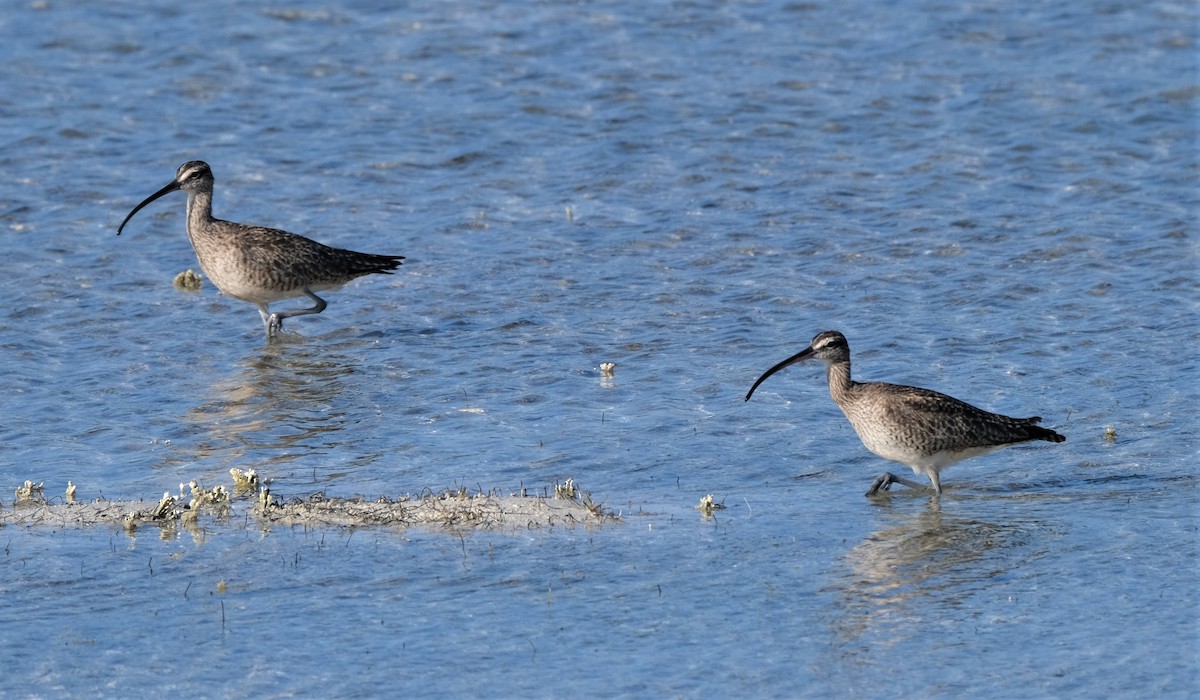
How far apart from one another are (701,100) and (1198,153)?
6.01 metres

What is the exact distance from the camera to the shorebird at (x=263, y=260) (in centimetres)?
1620

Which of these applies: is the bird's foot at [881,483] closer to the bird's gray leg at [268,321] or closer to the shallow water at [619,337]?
the shallow water at [619,337]

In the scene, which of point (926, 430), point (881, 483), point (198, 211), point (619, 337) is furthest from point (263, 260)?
point (926, 430)

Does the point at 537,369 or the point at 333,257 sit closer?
the point at 537,369

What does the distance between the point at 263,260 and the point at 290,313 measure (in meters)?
0.54

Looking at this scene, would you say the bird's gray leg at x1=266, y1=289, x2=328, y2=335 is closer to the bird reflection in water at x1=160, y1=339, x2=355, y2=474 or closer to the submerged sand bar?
the bird reflection in water at x1=160, y1=339, x2=355, y2=474

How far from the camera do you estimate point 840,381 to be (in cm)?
1248

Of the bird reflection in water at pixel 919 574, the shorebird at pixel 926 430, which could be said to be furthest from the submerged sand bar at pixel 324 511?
the shorebird at pixel 926 430

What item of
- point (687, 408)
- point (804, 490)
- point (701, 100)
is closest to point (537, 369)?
point (687, 408)

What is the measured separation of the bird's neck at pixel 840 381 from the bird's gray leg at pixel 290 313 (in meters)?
5.80

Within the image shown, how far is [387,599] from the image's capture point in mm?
9648

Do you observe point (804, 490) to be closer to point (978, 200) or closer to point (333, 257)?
point (333, 257)

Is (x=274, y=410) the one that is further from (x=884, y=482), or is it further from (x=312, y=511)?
(x=884, y=482)

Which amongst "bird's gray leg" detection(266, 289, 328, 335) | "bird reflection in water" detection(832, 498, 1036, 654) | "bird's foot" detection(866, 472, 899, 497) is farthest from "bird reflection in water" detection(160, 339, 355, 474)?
"bird reflection in water" detection(832, 498, 1036, 654)
